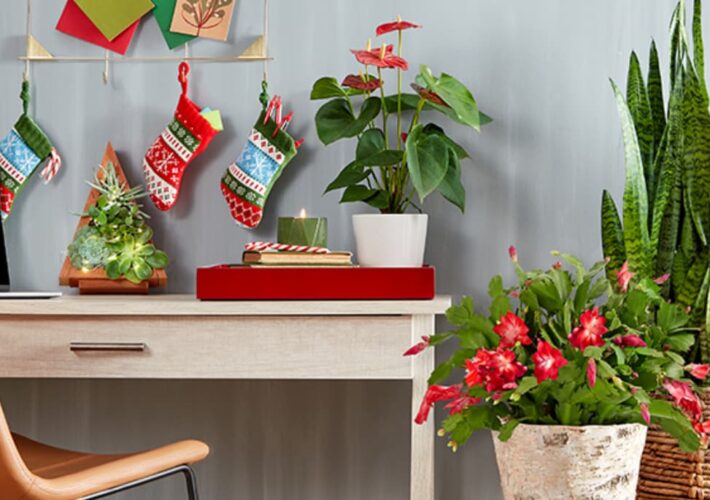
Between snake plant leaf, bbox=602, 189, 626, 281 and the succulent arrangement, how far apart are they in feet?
3.23

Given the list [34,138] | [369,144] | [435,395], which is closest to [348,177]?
→ [369,144]

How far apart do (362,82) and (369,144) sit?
137 mm

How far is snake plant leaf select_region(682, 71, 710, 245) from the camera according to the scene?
6.72 feet

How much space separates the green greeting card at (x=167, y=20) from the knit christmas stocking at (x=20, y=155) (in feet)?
1.18

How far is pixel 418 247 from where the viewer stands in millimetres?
2223

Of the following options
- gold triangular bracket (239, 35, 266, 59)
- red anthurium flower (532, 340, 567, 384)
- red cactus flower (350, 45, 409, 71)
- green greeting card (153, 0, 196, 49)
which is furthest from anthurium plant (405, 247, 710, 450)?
green greeting card (153, 0, 196, 49)

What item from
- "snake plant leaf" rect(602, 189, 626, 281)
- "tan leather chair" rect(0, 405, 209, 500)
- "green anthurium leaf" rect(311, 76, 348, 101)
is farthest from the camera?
"green anthurium leaf" rect(311, 76, 348, 101)

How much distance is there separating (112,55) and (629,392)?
57.2 inches

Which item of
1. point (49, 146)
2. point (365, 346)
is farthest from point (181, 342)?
point (49, 146)

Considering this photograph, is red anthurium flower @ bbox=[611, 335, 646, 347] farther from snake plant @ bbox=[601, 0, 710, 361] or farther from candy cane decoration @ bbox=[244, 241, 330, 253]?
candy cane decoration @ bbox=[244, 241, 330, 253]

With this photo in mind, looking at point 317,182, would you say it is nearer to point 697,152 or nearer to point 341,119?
point 341,119

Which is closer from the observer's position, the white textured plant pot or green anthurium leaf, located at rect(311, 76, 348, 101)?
the white textured plant pot

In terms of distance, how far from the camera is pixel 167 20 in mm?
2443

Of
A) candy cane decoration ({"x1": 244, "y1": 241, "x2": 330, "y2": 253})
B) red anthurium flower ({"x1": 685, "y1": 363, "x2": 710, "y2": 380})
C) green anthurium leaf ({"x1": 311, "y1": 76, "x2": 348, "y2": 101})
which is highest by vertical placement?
green anthurium leaf ({"x1": 311, "y1": 76, "x2": 348, "y2": 101})
